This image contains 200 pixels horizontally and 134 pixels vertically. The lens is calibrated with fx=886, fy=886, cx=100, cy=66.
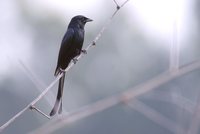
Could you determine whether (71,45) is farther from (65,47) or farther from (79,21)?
(79,21)

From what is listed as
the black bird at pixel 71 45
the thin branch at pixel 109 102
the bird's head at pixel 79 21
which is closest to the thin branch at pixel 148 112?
the thin branch at pixel 109 102

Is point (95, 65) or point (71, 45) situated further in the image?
point (95, 65)

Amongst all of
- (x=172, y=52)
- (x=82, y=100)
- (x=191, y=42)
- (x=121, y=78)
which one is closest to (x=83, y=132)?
(x=82, y=100)

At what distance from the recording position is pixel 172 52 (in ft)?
7.19

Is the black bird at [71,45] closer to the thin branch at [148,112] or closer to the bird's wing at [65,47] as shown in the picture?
the bird's wing at [65,47]

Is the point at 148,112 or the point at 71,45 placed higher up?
the point at 148,112

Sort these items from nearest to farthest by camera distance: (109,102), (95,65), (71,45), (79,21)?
(109,102), (71,45), (79,21), (95,65)

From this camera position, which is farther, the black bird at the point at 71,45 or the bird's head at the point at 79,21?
the bird's head at the point at 79,21

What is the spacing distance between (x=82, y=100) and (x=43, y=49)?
4587 mm

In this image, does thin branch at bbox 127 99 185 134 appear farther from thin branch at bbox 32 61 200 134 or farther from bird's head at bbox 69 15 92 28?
bird's head at bbox 69 15 92 28

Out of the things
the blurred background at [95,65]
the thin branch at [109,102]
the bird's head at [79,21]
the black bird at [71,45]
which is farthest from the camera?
the blurred background at [95,65]

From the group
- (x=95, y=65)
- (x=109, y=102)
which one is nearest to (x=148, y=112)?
(x=109, y=102)

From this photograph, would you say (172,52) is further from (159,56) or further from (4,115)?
(159,56)

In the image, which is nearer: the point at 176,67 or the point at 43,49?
the point at 176,67
